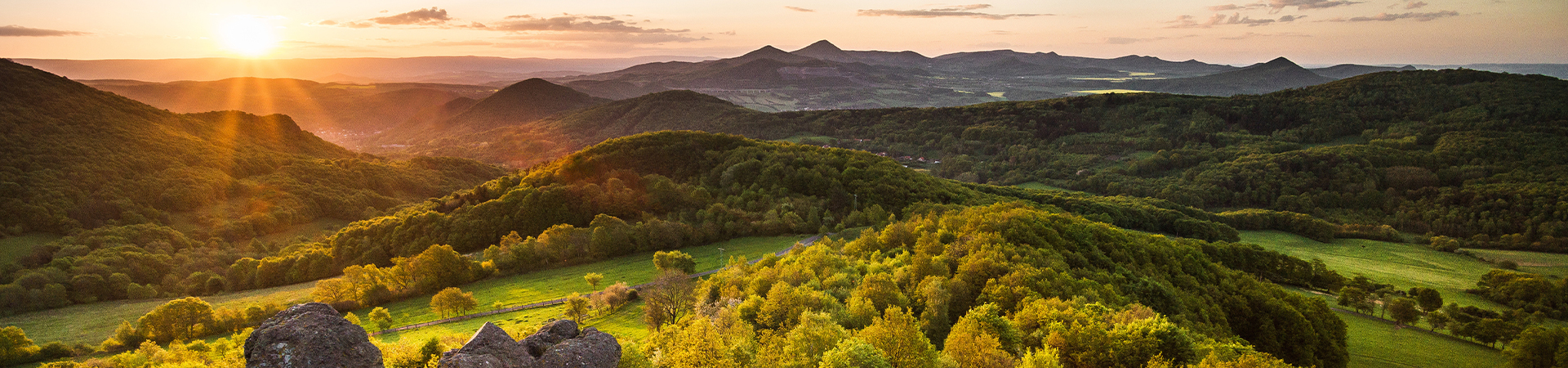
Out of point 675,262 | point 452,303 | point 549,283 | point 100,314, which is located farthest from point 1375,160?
point 100,314

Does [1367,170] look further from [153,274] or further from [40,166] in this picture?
[40,166]

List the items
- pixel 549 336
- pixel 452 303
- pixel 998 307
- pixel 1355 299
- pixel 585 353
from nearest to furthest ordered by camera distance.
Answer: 1. pixel 585 353
2. pixel 549 336
3. pixel 998 307
4. pixel 452 303
5. pixel 1355 299

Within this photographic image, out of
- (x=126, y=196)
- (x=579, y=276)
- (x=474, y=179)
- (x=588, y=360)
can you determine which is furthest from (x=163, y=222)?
(x=588, y=360)

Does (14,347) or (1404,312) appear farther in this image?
(1404,312)

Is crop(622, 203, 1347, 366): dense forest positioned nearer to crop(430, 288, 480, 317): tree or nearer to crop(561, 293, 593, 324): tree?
crop(561, 293, 593, 324): tree

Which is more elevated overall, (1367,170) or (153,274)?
(1367,170)

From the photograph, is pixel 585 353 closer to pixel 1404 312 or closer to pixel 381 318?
→ pixel 381 318
